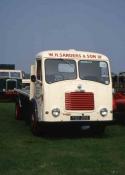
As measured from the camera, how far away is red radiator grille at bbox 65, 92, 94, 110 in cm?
1392

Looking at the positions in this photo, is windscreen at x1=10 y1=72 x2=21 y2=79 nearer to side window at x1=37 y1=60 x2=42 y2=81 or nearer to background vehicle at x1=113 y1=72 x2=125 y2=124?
background vehicle at x1=113 y1=72 x2=125 y2=124

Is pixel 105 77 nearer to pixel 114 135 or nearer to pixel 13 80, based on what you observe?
pixel 114 135

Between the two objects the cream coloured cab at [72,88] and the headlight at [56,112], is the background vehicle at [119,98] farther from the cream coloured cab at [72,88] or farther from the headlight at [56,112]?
the headlight at [56,112]

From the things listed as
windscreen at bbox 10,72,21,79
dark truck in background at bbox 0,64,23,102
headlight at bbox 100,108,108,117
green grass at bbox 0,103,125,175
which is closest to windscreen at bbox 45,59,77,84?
headlight at bbox 100,108,108,117

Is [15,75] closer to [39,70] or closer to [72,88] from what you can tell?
[39,70]

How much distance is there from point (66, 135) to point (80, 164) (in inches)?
209

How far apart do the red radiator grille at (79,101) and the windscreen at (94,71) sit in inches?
25.4

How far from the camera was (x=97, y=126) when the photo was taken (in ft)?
49.4

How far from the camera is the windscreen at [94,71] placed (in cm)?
1453

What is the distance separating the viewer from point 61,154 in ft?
36.6

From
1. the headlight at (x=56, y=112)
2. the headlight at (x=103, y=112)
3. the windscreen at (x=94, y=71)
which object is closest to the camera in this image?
the headlight at (x=56, y=112)

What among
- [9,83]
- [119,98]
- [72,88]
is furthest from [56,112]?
[9,83]

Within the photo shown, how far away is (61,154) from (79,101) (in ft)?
10.2

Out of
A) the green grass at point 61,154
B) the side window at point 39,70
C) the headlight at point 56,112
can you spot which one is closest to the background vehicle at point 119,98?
the green grass at point 61,154
